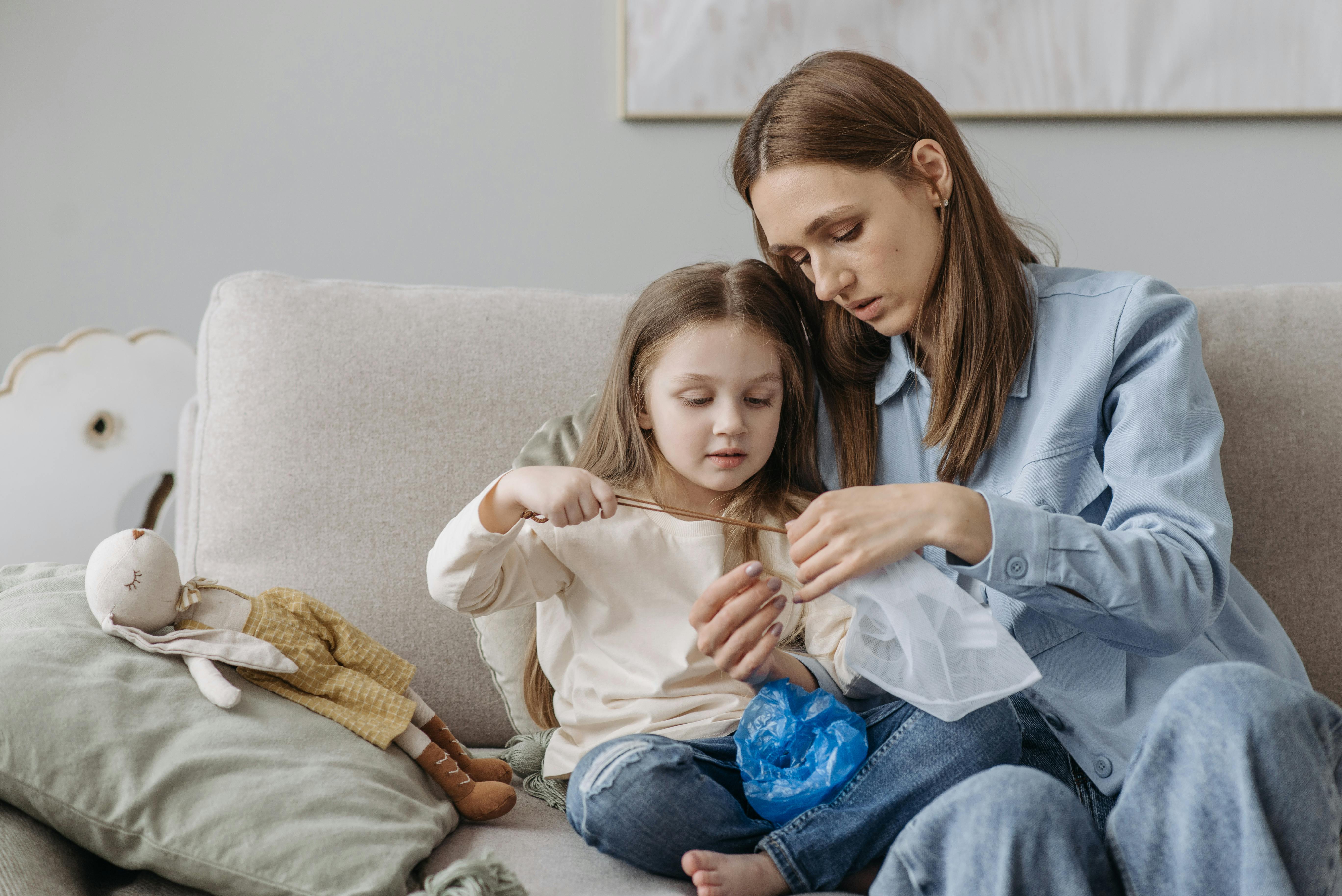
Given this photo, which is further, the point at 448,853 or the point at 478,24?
the point at 478,24

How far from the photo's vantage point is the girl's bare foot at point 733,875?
2.92 feet

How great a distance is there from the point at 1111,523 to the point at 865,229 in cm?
39

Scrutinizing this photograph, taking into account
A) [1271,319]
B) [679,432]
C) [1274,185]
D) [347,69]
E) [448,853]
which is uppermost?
[347,69]

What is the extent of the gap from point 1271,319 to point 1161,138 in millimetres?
701

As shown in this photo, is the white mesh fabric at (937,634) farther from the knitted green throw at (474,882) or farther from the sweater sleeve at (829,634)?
the knitted green throw at (474,882)

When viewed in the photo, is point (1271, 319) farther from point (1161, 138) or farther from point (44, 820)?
point (44, 820)

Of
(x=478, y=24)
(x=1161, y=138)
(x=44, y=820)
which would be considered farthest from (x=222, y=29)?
(x=1161, y=138)

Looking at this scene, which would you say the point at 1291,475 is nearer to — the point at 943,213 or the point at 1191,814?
the point at 943,213

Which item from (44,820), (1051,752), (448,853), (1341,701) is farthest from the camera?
(1341,701)

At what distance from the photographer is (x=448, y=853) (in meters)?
0.97

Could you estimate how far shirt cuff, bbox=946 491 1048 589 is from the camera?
86 cm

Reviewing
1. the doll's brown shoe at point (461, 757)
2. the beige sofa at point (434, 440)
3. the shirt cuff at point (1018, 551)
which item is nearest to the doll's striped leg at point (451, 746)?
the doll's brown shoe at point (461, 757)

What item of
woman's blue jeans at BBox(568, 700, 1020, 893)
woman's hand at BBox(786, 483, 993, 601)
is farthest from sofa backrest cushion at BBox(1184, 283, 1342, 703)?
woman's hand at BBox(786, 483, 993, 601)

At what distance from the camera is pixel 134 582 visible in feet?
3.31
